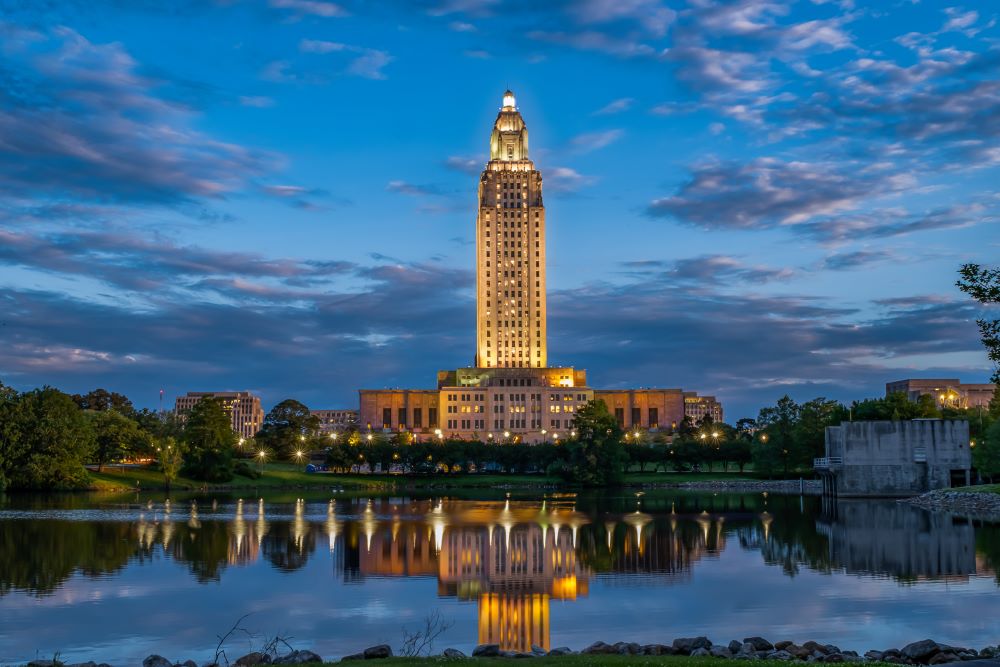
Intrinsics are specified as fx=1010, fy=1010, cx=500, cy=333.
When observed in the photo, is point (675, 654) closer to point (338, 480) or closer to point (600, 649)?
point (600, 649)

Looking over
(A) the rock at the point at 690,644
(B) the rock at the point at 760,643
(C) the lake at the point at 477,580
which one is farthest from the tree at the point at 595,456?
(A) the rock at the point at 690,644

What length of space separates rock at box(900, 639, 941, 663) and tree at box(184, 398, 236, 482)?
98984 mm

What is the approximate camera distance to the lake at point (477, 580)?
27594 mm

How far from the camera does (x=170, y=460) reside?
350ft

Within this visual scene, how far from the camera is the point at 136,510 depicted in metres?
72.2

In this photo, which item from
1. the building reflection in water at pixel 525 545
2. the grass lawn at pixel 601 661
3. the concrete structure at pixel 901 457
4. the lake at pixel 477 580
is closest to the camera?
the grass lawn at pixel 601 661

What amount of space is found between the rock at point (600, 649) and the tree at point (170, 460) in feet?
293

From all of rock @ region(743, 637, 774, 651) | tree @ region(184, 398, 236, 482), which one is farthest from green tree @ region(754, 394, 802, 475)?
rock @ region(743, 637, 774, 651)

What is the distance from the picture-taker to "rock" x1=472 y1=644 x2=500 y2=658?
22984 mm

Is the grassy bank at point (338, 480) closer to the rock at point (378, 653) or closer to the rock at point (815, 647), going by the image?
the rock at point (378, 653)

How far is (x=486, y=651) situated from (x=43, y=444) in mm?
82842

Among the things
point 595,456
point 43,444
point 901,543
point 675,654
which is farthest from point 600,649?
point 595,456

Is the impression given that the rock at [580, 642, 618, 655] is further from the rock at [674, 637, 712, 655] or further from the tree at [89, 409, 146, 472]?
the tree at [89, 409, 146, 472]

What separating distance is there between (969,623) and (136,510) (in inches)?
2317
